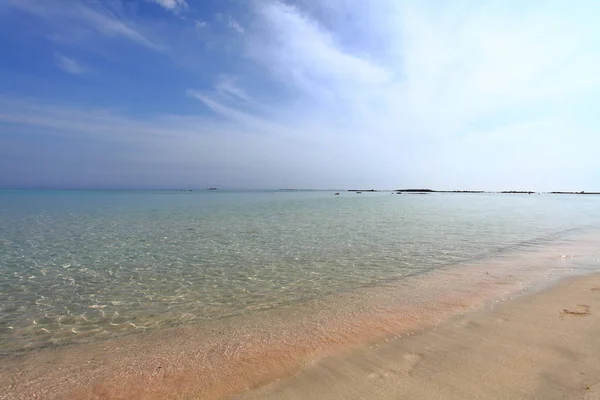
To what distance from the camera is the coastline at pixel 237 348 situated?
478 cm

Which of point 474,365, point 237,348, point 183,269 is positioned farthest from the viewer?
point 183,269

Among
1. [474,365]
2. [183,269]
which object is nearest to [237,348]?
[474,365]

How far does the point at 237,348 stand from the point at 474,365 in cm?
401

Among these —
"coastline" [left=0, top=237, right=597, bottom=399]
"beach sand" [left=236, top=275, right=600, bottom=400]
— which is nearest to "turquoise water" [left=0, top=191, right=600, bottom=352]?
"coastline" [left=0, top=237, right=597, bottom=399]

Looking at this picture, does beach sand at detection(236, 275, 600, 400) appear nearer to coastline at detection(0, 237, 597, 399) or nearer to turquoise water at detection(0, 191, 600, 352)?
coastline at detection(0, 237, 597, 399)

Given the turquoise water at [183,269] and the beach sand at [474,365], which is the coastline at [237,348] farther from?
the turquoise water at [183,269]

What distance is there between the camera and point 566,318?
6.63 metres

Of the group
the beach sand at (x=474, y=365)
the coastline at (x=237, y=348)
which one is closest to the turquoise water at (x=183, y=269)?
the coastline at (x=237, y=348)

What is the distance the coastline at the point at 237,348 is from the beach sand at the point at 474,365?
0.39 meters

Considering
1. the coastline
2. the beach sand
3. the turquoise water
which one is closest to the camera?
the beach sand

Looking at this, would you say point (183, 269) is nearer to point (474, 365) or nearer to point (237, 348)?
point (237, 348)

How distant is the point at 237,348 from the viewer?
595 centimetres

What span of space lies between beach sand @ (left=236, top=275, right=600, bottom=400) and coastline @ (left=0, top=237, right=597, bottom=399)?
387 millimetres

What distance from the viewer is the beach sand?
13.8ft
